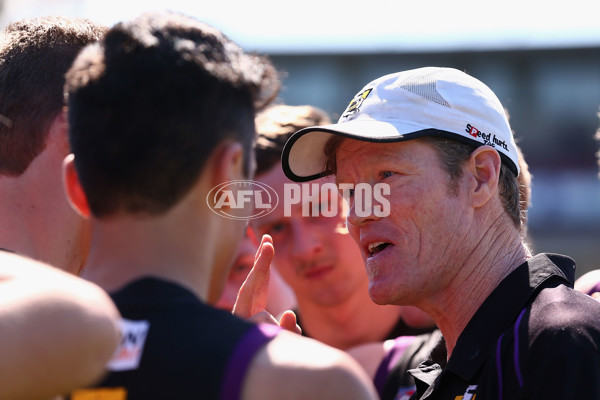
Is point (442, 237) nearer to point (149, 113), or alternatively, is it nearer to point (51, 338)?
point (149, 113)

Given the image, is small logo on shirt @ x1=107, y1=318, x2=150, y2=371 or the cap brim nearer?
small logo on shirt @ x1=107, y1=318, x2=150, y2=371

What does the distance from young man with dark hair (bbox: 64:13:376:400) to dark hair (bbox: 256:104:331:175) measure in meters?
2.64

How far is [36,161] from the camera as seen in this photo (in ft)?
7.75

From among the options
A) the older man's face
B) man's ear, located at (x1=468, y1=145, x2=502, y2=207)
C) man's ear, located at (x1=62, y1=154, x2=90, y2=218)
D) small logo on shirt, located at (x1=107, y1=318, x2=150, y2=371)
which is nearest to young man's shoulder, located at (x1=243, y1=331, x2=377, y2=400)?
small logo on shirt, located at (x1=107, y1=318, x2=150, y2=371)

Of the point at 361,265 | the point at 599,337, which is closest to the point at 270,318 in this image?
the point at 599,337

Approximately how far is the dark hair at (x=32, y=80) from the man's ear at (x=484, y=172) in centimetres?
138

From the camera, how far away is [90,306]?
1309mm

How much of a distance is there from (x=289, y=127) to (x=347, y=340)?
4.11 ft

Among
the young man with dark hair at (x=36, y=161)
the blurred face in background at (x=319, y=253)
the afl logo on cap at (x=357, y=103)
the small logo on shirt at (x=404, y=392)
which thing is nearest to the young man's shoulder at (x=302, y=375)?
the young man with dark hair at (x=36, y=161)

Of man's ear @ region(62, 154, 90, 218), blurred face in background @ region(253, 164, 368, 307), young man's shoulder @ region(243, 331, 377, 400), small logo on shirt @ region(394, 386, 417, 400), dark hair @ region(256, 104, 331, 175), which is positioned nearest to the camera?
young man's shoulder @ region(243, 331, 377, 400)

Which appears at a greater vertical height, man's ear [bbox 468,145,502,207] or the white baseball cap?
the white baseball cap

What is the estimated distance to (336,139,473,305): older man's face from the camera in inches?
104

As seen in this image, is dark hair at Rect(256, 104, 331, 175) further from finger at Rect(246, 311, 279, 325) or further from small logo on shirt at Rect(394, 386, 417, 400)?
finger at Rect(246, 311, 279, 325)

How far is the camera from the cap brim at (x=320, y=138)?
2588 mm
